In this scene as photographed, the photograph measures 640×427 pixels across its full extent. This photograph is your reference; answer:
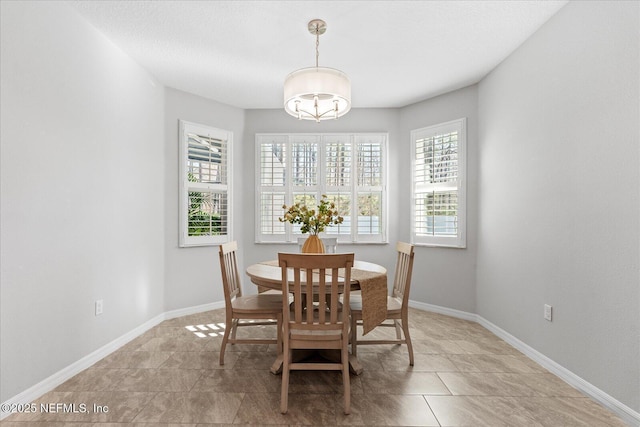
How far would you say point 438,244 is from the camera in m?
4.03

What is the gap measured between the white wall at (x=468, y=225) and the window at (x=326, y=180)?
0.30 m

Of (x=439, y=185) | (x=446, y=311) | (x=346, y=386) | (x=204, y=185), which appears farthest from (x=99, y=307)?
(x=439, y=185)

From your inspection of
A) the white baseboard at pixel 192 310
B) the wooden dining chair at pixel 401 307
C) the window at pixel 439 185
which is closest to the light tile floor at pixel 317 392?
the wooden dining chair at pixel 401 307

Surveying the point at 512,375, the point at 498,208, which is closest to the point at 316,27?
the point at 498,208

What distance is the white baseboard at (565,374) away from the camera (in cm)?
189

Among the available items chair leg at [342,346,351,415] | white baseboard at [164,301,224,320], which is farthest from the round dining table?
white baseboard at [164,301,224,320]

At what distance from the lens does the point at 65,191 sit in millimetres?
2391

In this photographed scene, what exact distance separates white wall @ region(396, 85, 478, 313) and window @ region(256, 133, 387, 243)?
30cm

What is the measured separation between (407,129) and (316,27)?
2.18m

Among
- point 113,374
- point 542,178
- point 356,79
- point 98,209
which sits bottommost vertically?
point 113,374

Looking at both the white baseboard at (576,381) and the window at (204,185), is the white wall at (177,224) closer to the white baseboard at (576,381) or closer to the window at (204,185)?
the window at (204,185)

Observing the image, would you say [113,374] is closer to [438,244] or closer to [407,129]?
[438,244]

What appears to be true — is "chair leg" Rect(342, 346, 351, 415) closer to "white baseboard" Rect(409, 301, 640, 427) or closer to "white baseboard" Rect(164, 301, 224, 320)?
"white baseboard" Rect(409, 301, 640, 427)

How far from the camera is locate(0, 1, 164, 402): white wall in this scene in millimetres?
1996
